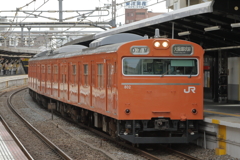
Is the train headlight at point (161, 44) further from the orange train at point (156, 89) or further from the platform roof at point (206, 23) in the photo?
the platform roof at point (206, 23)

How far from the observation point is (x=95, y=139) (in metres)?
12.5

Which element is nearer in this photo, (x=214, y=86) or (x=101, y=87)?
(x=101, y=87)

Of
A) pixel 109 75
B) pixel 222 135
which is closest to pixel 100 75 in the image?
pixel 109 75

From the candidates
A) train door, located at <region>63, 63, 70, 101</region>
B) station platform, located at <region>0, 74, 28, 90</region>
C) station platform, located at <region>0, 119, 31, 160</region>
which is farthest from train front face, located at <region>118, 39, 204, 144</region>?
Result: station platform, located at <region>0, 74, 28, 90</region>

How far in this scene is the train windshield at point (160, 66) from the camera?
1020cm

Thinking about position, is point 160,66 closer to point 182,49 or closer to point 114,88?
point 182,49

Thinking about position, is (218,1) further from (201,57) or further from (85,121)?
(85,121)

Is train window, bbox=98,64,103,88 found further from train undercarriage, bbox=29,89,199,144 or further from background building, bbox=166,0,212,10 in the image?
background building, bbox=166,0,212,10

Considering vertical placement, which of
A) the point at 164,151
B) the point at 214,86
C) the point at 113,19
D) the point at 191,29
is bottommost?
the point at 164,151

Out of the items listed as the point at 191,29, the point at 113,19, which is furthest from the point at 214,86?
the point at 113,19

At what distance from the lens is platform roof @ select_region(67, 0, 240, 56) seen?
1060 centimetres

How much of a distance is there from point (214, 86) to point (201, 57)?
6300mm

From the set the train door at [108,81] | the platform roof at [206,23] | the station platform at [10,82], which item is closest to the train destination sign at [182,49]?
the platform roof at [206,23]

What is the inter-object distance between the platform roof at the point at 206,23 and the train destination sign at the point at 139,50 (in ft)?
6.09
